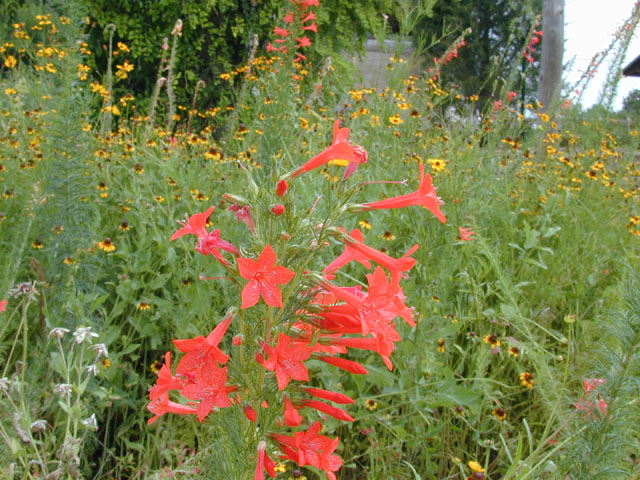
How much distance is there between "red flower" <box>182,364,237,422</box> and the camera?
1027 millimetres

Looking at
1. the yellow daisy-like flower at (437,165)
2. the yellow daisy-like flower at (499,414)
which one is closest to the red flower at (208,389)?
the yellow daisy-like flower at (499,414)

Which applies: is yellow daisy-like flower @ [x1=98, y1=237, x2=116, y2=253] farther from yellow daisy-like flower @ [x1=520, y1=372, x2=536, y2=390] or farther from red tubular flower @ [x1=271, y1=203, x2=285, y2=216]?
yellow daisy-like flower @ [x1=520, y1=372, x2=536, y2=390]

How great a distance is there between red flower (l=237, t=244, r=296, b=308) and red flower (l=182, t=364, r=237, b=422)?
183mm

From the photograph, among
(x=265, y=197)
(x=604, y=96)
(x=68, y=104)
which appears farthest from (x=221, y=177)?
(x=604, y=96)

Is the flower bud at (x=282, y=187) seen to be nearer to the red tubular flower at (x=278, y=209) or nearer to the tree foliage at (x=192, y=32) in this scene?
the red tubular flower at (x=278, y=209)

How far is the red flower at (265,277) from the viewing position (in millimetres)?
956

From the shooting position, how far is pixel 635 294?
1.53 m

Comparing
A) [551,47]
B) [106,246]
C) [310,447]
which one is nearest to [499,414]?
[310,447]

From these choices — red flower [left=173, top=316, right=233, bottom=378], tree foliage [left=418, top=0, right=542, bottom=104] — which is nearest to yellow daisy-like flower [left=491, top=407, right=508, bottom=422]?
red flower [left=173, top=316, right=233, bottom=378]

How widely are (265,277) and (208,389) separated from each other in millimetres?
249

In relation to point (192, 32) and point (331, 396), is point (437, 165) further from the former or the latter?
point (192, 32)

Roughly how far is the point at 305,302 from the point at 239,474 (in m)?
0.46

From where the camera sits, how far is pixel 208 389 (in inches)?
40.8

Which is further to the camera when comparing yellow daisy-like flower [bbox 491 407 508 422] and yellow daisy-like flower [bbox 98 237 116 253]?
yellow daisy-like flower [bbox 98 237 116 253]
